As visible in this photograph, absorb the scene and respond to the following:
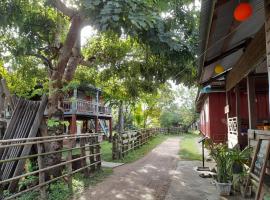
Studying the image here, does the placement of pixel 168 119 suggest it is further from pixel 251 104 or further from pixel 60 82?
pixel 251 104

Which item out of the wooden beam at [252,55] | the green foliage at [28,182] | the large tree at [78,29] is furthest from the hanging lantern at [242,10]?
the green foliage at [28,182]

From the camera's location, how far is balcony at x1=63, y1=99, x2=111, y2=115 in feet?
72.9

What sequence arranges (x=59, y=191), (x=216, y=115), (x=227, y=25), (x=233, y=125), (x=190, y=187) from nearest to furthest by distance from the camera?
(x=227, y=25), (x=59, y=191), (x=190, y=187), (x=233, y=125), (x=216, y=115)

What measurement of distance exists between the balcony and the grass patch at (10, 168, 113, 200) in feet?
40.1

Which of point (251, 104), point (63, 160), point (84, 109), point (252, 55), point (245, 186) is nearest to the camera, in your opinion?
point (245, 186)

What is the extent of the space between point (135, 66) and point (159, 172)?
5.27 meters

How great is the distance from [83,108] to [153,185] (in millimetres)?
16571

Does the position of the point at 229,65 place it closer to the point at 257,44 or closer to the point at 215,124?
the point at 257,44

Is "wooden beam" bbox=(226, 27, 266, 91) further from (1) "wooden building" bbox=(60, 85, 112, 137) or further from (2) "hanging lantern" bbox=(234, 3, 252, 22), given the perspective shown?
(1) "wooden building" bbox=(60, 85, 112, 137)

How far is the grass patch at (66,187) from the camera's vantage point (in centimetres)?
666

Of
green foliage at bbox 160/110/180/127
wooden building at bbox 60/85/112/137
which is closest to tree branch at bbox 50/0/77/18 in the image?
A: wooden building at bbox 60/85/112/137

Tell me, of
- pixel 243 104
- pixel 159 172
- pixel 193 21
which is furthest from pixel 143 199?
pixel 243 104

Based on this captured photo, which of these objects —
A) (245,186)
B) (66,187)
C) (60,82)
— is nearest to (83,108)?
(60,82)

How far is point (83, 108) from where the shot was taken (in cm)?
2384
